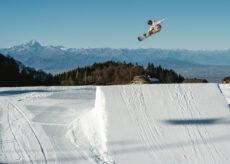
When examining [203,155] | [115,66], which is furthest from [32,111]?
[115,66]

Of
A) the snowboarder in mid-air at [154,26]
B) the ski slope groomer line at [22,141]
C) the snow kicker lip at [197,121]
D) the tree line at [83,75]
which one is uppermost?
the snowboarder in mid-air at [154,26]

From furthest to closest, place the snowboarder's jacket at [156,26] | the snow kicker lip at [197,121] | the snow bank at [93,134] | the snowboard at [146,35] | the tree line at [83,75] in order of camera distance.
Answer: the tree line at [83,75] < the snowboard at [146,35] < the snowboarder's jacket at [156,26] < the snow kicker lip at [197,121] < the snow bank at [93,134]

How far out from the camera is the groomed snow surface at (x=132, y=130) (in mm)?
5438

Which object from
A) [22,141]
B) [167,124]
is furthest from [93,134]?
[167,124]

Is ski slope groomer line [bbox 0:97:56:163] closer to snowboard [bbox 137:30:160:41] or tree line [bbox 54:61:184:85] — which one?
snowboard [bbox 137:30:160:41]

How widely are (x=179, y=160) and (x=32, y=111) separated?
645 cm

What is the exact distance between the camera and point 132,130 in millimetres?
6145

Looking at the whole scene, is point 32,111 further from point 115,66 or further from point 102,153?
point 115,66

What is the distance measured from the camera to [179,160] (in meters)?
5.34

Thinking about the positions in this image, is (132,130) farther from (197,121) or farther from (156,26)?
(156,26)

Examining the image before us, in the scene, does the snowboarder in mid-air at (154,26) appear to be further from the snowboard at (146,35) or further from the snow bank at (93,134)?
the snow bank at (93,134)

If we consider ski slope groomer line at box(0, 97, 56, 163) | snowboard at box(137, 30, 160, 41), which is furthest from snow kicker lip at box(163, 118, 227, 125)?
snowboard at box(137, 30, 160, 41)

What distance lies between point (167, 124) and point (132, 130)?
1.03 meters

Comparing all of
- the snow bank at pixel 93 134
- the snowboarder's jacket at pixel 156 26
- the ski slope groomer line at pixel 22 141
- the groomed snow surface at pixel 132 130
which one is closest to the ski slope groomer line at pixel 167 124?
the groomed snow surface at pixel 132 130
